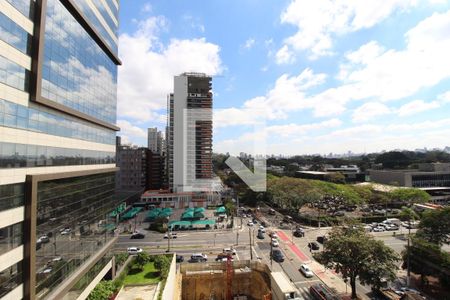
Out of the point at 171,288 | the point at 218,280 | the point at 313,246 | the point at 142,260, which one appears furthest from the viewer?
the point at 313,246

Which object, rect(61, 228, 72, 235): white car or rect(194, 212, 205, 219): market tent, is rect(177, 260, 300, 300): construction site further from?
rect(194, 212, 205, 219): market tent

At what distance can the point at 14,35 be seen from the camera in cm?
1041

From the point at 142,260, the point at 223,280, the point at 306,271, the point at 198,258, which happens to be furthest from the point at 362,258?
the point at 142,260

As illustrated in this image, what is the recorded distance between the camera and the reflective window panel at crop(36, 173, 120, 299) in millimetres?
12242

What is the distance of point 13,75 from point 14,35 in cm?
163

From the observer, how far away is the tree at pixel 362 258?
1833cm

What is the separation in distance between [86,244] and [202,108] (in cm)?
4266

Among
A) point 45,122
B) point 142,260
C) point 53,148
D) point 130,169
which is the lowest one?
point 142,260

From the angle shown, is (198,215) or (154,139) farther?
(154,139)

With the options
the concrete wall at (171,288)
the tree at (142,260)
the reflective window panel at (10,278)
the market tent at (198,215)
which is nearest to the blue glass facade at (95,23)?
the reflective window panel at (10,278)

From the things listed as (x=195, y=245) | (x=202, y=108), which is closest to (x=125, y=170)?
(x=202, y=108)

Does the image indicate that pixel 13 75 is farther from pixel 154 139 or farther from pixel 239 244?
pixel 154 139

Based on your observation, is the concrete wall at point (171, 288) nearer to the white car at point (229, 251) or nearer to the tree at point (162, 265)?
the tree at point (162, 265)

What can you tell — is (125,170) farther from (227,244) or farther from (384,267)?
(384,267)
